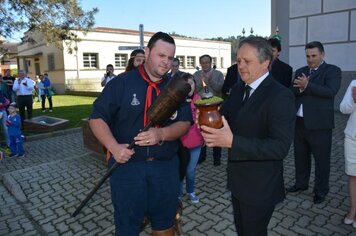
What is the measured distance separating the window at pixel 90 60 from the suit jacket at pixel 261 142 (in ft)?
106

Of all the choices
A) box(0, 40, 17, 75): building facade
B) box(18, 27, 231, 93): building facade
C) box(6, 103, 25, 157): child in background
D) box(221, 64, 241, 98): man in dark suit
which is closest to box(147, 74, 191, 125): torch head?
box(221, 64, 241, 98): man in dark suit

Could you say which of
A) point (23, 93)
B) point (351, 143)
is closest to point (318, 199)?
point (351, 143)

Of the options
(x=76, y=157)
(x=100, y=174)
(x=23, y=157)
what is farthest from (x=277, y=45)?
(x=23, y=157)

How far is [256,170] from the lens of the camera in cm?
228

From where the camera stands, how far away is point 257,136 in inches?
88.8

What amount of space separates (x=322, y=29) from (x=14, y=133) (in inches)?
414

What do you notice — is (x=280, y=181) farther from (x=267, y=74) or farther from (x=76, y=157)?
(x=76, y=157)

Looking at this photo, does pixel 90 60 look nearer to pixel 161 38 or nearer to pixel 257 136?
pixel 161 38

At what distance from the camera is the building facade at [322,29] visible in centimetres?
1079

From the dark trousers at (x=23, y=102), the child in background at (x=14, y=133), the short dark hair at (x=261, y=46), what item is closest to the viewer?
the short dark hair at (x=261, y=46)

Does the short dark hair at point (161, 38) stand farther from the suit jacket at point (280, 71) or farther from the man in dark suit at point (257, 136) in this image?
the suit jacket at point (280, 71)

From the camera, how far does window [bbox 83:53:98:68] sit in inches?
1284

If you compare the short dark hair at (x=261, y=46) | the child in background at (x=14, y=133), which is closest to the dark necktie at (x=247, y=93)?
the short dark hair at (x=261, y=46)

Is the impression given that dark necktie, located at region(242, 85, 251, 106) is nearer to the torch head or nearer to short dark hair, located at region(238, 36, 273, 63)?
short dark hair, located at region(238, 36, 273, 63)
